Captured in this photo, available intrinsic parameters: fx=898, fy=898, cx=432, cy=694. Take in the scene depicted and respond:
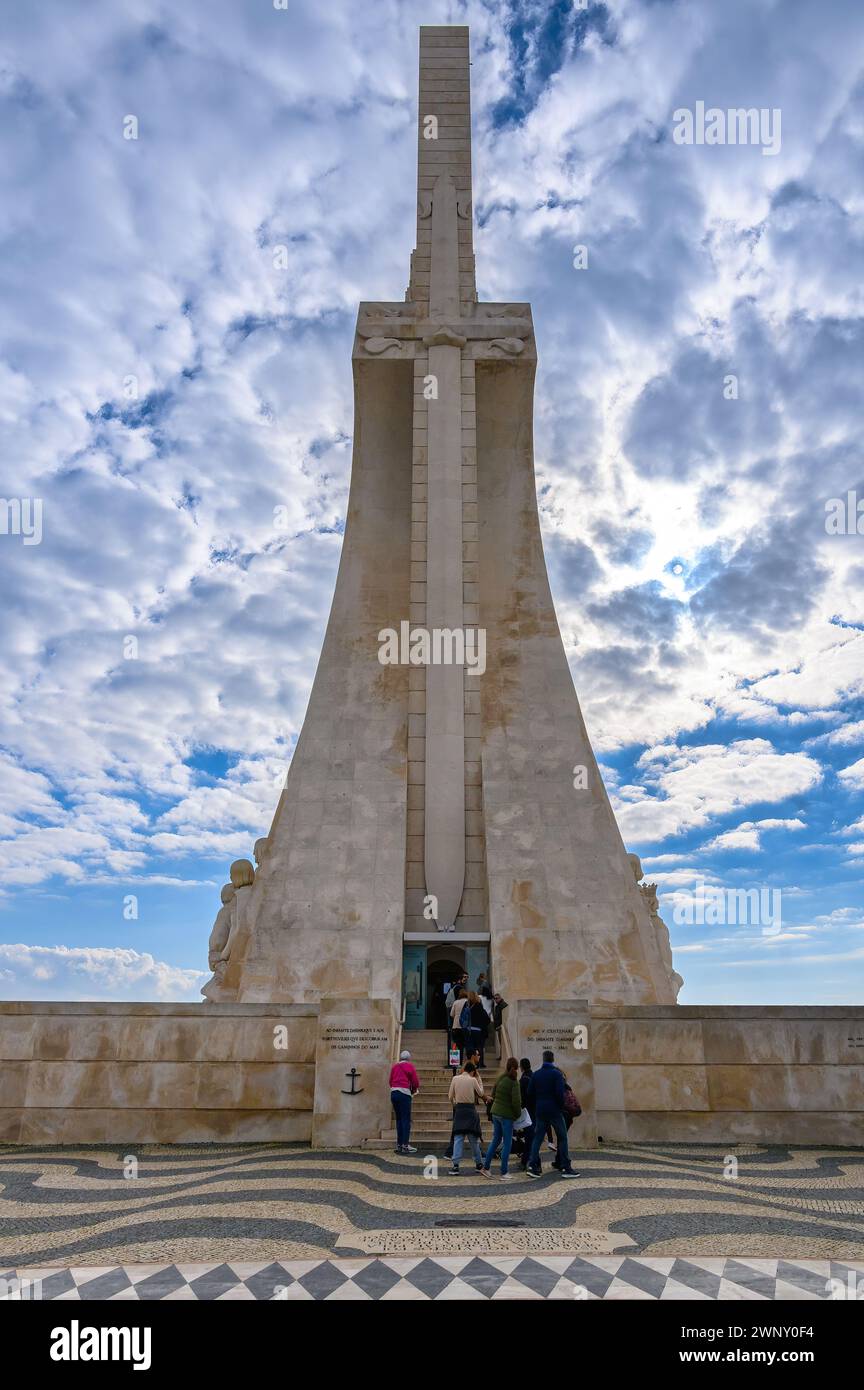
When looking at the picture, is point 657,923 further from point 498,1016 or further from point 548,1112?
point 548,1112

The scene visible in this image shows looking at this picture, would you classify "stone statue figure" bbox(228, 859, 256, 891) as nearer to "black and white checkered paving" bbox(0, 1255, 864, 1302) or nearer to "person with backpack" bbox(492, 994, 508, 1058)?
"person with backpack" bbox(492, 994, 508, 1058)

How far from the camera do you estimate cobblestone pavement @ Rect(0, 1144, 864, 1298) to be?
15.6 feet

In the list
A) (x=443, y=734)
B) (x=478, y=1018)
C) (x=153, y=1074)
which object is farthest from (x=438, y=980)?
(x=153, y=1074)

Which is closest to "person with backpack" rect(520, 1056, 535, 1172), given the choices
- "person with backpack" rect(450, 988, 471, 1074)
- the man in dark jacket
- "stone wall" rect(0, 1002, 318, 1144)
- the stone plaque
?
the man in dark jacket

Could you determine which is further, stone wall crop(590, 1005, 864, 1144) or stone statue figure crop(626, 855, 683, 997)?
stone statue figure crop(626, 855, 683, 997)

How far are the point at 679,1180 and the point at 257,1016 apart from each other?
5.81m

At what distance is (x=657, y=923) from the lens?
20125 mm

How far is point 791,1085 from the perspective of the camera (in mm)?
11586

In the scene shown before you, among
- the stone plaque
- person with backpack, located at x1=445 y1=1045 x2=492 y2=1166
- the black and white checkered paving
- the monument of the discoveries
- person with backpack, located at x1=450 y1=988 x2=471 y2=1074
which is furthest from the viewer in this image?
person with backpack, located at x1=450 y1=988 x2=471 y2=1074

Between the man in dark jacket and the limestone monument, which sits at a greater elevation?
the limestone monument

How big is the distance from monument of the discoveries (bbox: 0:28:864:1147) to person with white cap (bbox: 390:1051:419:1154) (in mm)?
836

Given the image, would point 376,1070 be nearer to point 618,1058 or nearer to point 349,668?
point 618,1058

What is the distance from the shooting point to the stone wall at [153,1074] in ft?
38.0

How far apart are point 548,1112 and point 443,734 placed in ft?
39.2
